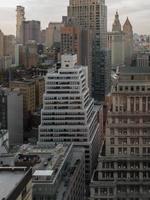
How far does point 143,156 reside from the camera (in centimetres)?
3209

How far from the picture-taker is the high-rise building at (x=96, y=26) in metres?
94.6

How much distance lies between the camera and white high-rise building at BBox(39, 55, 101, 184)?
49.4 metres

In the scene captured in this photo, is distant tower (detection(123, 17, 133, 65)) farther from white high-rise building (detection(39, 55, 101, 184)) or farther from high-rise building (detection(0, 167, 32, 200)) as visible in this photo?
high-rise building (detection(0, 167, 32, 200))

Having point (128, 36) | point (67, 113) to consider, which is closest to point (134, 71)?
point (67, 113)

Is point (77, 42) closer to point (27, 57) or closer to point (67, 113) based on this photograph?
point (27, 57)

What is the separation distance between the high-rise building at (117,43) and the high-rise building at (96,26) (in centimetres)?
2680

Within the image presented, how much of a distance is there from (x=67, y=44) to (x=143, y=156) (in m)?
55.9

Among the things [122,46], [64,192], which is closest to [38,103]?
[64,192]

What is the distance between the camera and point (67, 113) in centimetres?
5022

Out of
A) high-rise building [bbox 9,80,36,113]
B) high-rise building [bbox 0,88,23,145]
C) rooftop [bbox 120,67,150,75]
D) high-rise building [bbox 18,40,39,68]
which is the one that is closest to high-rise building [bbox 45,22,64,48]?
high-rise building [bbox 18,40,39,68]

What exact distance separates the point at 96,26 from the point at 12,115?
45319 mm

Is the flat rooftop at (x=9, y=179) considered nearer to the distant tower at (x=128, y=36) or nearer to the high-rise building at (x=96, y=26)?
the high-rise building at (x=96, y=26)

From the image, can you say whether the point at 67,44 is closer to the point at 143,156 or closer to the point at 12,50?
the point at 12,50

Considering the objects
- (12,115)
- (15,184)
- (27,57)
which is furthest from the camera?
(27,57)
